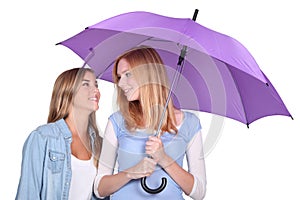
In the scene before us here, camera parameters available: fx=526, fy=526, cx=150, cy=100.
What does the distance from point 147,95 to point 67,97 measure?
2.26 ft

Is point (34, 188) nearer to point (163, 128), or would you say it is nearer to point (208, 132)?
point (163, 128)

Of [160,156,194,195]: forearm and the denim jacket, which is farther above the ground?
[160,156,194,195]: forearm

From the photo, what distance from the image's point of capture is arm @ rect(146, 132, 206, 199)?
2.78 m

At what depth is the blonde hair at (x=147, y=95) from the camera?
2.91 m

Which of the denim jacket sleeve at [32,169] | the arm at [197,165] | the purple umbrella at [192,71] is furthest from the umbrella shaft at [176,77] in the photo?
the denim jacket sleeve at [32,169]

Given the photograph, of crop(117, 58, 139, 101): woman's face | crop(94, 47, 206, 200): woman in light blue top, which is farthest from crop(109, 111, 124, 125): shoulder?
crop(117, 58, 139, 101): woman's face

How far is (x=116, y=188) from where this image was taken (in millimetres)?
2887

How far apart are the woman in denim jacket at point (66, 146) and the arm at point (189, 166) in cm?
59

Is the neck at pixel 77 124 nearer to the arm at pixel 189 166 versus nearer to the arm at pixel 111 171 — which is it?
the arm at pixel 111 171

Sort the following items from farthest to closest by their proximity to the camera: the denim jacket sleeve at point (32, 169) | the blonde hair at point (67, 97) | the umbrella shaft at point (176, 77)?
the blonde hair at point (67, 97), the denim jacket sleeve at point (32, 169), the umbrella shaft at point (176, 77)

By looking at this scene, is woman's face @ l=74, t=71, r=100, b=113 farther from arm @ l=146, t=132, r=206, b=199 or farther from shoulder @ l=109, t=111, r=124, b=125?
arm @ l=146, t=132, r=206, b=199

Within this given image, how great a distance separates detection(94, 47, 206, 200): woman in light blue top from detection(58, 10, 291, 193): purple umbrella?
0.46 feet

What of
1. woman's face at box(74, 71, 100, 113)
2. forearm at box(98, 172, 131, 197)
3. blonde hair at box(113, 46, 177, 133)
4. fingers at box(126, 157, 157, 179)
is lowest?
forearm at box(98, 172, 131, 197)

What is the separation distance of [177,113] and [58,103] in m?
0.84
